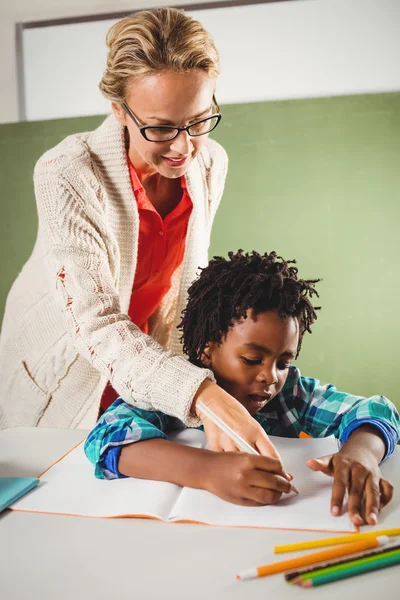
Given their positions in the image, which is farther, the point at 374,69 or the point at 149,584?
the point at 374,69

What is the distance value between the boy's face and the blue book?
0.37m

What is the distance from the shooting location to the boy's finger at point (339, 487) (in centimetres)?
74

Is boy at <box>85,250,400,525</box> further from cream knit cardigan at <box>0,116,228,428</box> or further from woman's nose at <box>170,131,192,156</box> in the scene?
woman's nose at <box>170,131,192,156</box>

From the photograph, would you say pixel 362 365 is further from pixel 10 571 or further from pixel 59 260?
pixel 10 571

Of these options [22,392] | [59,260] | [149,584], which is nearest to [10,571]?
[149,584]

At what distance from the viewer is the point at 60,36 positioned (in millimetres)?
2699

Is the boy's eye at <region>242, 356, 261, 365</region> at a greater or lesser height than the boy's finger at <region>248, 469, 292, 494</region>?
greater

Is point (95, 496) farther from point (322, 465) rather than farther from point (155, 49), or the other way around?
point (155, 49)

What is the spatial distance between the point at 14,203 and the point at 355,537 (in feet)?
8.03

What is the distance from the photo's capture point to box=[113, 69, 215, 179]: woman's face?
1057 millimetres

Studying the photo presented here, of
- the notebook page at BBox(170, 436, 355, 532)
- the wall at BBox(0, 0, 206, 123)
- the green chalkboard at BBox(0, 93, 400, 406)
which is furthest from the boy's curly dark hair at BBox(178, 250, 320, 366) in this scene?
the wall at BBox(0, 0, 206, 123)

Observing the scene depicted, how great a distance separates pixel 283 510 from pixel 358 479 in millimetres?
118

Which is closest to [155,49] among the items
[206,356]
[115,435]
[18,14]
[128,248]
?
[128,248]

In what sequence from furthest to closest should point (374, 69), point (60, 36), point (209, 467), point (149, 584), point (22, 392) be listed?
1. point (60, 36)
2. point (374, 69)
3. point (22, 392)
4. point (209, 467)
5. point (149, 584)
